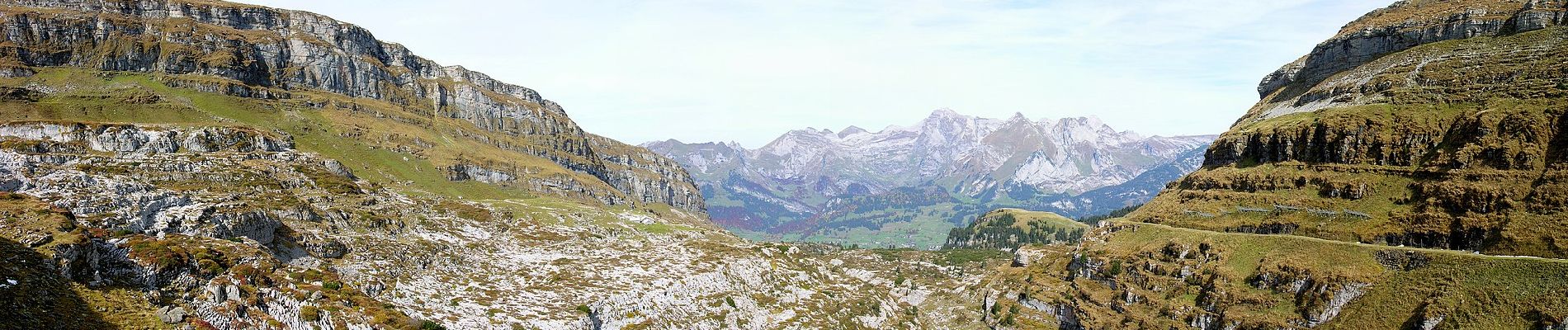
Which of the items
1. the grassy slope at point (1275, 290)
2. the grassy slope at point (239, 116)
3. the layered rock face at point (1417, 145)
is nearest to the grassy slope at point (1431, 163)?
the layered rock face at point (1417, 145)

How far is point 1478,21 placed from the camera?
13275cm

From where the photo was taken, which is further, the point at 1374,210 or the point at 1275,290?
the point at 1374,210

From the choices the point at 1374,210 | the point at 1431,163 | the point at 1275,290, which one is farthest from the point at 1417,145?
the point at 1275,290

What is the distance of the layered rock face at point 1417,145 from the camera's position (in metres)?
92.1

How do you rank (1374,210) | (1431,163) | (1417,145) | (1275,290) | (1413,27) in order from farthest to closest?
(1413,27) → (1417,145) → (1374,210) → (1431,163) → (1275,290)

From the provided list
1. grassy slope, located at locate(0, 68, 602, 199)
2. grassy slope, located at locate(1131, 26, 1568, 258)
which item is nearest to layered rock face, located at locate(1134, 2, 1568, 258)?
grassy slope, located at locate(1131, 26, 1568, 258)


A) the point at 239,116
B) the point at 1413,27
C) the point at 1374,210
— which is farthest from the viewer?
the point at 239,116

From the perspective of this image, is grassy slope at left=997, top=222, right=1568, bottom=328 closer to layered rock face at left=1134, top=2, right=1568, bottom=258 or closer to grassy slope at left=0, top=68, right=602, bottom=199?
layered rock face at left=1134, top=2, right=1568, bottom=258

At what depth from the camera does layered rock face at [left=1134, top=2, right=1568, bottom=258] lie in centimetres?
9212

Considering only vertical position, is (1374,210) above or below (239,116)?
below

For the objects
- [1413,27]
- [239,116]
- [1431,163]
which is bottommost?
[1431,163]

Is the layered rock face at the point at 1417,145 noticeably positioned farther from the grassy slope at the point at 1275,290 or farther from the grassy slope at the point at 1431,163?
the grassy slope at the point at 1275,290

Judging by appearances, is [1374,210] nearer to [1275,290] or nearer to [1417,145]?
[1417,145]

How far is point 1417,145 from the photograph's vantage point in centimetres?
11119
